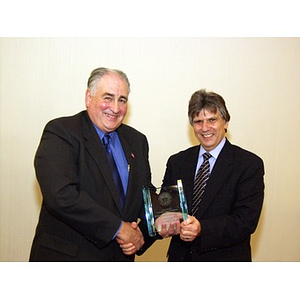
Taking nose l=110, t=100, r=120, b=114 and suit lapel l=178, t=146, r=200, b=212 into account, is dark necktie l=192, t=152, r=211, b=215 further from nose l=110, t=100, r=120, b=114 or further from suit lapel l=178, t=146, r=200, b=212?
nose l=110, t=100, r=120, b=114

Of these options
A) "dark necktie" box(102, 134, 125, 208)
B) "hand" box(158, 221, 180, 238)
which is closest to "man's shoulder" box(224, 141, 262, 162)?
"hand" box(158, 221, 180, 238)

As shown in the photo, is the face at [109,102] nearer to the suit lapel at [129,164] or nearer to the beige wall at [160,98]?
the suit lapel at [129,164]

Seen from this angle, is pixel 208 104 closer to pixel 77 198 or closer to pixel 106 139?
pixel 106 139

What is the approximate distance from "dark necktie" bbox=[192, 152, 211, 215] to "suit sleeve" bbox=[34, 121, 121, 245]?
56 cm

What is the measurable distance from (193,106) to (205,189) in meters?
0.57

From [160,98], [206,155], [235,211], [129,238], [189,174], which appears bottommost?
[129,238]

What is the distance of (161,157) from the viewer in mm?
3230

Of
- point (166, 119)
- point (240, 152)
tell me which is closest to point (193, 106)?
point (240, 152)

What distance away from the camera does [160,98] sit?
10.3 feet

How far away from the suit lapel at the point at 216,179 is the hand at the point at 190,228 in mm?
97

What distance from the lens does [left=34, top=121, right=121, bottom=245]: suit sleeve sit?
1.94m

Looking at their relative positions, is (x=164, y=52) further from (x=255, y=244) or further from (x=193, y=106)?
(x=255, y=244)

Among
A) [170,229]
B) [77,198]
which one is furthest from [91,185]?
[170,229]

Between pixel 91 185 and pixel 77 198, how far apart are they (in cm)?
14
